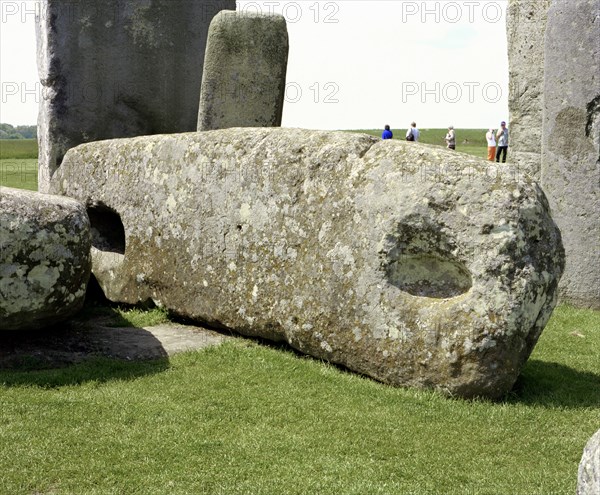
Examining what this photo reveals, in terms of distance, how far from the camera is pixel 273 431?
198 inches

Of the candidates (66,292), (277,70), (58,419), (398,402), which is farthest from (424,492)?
(277,70)

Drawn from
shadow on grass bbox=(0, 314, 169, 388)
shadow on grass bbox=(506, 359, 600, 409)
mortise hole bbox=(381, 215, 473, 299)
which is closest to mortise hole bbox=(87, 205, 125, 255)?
shadow on grass bbox=(0, 314, 169, 388)

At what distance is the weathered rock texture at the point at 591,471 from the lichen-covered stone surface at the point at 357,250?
245 cm

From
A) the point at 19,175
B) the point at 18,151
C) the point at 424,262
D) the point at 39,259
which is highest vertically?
the point at 424,262

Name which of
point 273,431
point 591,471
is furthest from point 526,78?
point 591,471

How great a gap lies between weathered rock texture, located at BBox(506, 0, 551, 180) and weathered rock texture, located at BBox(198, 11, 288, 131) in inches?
117

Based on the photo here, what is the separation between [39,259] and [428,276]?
3027 millimetres

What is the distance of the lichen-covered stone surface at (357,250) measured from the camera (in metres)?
5.54

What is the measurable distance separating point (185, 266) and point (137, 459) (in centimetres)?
292

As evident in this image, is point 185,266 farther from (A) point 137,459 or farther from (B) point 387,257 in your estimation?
(A) point 137,459

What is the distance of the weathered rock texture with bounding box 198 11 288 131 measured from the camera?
10172 mm

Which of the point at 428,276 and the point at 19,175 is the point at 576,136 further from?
the point at 19,175

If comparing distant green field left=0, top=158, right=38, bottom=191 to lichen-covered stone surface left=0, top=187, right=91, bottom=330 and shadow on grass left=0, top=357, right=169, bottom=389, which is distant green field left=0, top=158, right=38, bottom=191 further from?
shadow on grass left=0, top=357, right=169, bottom=389

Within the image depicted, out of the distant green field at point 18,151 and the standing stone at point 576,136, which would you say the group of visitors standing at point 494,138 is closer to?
the distant green field at point 18,151
